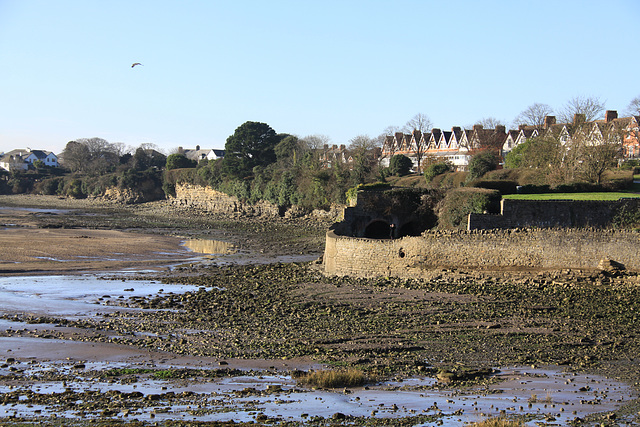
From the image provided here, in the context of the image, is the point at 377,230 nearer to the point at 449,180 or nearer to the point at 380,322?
the point at 449,180

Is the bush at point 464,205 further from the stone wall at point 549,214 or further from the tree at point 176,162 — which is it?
the tree at point 176,162

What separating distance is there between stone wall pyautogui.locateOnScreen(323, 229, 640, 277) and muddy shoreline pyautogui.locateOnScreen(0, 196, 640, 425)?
0.55 meters

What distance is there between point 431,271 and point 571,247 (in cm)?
470

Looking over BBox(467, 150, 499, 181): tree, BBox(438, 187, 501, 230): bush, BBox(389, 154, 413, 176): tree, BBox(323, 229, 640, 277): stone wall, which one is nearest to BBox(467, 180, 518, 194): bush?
BBox(438, 187, 501, 230): bush

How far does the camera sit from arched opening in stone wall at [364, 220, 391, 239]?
32250 millimetres

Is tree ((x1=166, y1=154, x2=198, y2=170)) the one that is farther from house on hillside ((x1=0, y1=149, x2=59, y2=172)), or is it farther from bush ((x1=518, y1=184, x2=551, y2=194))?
bush ((x1=518, y1=184, x2=551, y2=194))

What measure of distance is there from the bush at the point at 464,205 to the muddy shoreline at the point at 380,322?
6.05m

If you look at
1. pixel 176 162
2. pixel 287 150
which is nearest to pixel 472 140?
pixel 287 150

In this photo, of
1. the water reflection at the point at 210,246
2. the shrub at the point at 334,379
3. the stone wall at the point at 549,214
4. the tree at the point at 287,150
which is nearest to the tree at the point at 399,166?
the tree at the point at 287,150

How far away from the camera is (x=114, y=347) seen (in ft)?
47.5

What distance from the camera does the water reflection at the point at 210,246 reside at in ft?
116

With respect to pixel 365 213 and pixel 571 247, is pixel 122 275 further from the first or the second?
pixel 571 247

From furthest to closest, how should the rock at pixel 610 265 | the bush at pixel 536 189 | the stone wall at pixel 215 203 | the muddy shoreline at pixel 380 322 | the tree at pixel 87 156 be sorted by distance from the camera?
the tree at pixel 87 156 → the stone wall at pixel 215 203 → the bush at pixel 536 189 → the rock at pixel 610 265 → the muddy shoreline at pixel 380 322

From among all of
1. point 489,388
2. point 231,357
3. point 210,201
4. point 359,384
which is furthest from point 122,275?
point 210,201
